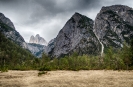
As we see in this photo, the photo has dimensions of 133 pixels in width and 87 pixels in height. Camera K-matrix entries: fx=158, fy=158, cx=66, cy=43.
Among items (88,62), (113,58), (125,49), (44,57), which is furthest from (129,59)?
(44,57)

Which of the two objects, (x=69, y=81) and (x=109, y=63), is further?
(x=109, y=63)

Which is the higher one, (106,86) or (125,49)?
(125,49)

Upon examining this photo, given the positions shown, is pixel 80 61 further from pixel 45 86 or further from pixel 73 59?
pixel 45 86

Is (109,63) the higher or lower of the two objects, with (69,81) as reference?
higher

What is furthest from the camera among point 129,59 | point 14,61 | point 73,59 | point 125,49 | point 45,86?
point 14,61

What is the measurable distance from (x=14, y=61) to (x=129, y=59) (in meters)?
108

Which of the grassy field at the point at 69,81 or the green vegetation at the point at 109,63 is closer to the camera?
the grassy field at the point at 69,81

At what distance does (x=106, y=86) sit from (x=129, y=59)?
54324mm

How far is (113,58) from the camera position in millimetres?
95375

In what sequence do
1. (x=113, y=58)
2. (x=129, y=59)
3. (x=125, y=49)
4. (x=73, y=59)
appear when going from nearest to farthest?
(x=129, y=59)
(x=125, y=49)
(x=113, y=58)
(x=73, y=59)

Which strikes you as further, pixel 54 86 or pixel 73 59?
pixel 73 59

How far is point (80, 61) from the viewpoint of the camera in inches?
4769

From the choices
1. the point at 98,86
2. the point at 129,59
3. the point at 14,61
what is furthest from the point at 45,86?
the point at 14,61

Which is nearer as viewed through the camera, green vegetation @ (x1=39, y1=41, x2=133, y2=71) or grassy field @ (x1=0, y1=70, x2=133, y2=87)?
grassy field @ (x1=0, y1=70, x2=133, y2=87)
